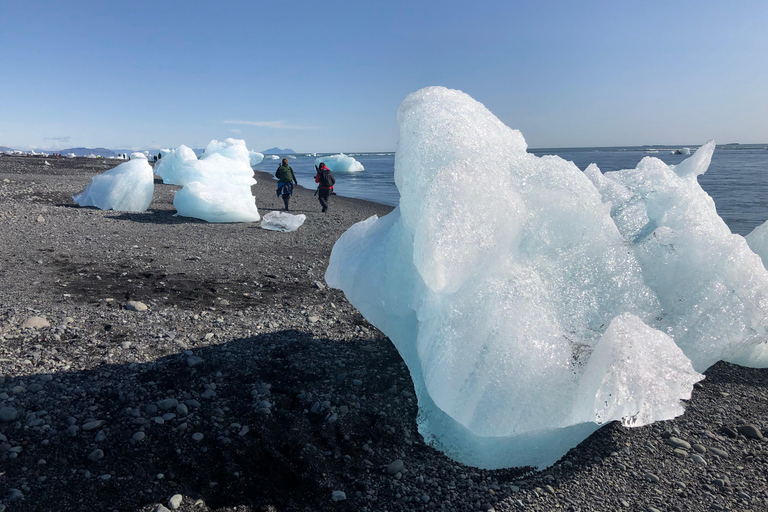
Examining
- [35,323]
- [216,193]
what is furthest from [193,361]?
[216,193]

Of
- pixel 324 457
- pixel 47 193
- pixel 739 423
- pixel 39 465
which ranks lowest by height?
pixel 739 423

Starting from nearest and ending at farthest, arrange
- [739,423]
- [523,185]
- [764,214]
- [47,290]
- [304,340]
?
[523,185] → [739,423] → [304,340] → [47,290] → [764,214]

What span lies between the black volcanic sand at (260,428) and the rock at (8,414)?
0.04 ft

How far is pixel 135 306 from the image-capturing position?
6.12m

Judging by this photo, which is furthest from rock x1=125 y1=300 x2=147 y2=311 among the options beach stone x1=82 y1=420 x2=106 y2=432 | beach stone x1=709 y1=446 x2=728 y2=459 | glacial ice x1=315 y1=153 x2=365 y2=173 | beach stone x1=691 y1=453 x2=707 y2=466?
glacial ice x1=315 y1=153 x2=365 y2=173

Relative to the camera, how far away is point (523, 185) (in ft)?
13.4

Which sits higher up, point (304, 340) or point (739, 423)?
point (304, 340)

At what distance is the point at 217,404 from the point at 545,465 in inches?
115

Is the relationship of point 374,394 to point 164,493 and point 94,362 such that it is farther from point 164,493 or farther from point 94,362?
point 94,362

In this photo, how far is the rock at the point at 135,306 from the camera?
609 centimetres

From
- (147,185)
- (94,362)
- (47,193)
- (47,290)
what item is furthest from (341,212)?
(94,362)

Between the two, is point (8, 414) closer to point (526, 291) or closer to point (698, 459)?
point (526, 291)

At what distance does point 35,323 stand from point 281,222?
8159 millimetres

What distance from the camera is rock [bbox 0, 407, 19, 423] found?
11.7 ft
